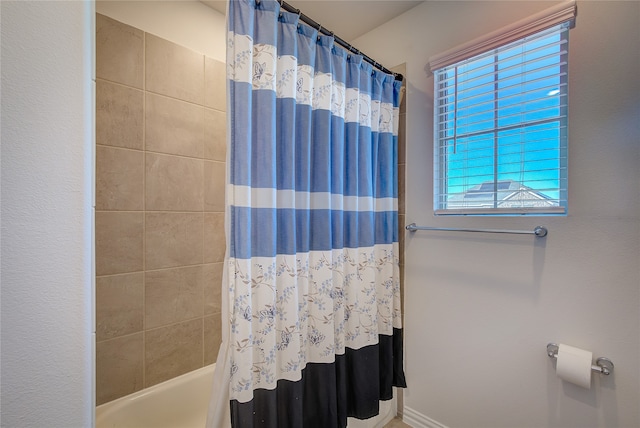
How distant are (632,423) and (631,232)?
2.37 feet

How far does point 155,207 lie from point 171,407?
3.75 ft

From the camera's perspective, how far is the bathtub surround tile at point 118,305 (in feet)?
4.37

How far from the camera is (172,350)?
156 centimetres

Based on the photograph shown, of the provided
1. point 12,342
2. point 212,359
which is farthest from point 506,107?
point 212,359

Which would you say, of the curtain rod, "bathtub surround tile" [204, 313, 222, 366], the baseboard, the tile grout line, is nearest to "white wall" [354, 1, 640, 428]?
the baseboard

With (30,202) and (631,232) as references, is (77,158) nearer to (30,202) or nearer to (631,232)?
(30,202)

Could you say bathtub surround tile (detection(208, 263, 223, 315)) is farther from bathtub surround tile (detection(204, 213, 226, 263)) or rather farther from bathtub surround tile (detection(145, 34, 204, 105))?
bathtub surround tile (detection(145, 34, 204, 105))

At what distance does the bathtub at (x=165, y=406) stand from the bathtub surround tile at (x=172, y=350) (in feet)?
0.16

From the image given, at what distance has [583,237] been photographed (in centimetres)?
112

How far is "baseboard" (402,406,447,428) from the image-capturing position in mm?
1572

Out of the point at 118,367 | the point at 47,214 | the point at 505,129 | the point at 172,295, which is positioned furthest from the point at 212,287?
the point at 505,129

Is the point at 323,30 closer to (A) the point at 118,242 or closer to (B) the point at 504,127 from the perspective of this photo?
(B) the point at 504,127

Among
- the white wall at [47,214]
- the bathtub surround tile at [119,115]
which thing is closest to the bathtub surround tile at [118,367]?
the white wall at [47,214]

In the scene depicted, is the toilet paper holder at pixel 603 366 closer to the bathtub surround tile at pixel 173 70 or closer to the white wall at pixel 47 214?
the white wall at pixel 47 214
